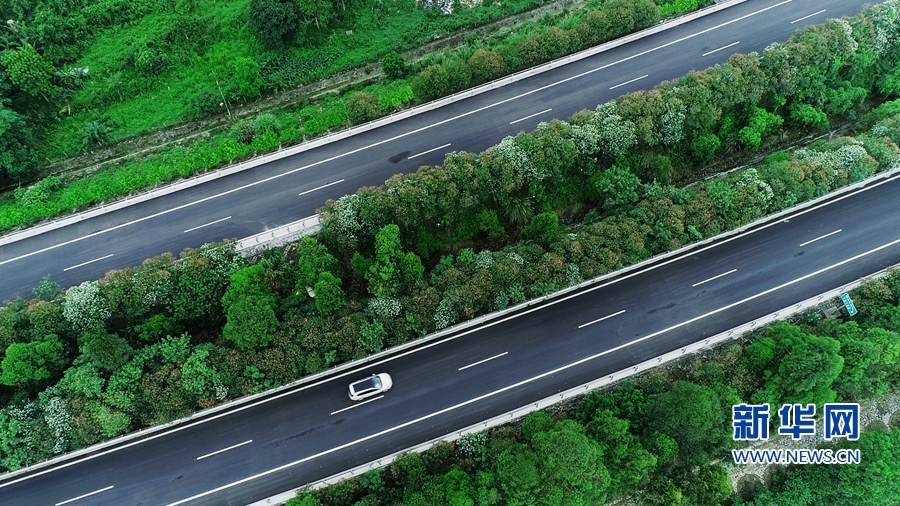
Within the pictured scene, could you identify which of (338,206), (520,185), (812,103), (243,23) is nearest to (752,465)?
(520,185)

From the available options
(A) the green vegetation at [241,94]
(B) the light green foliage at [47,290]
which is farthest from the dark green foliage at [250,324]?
(A) the green vegetation at [241,94]

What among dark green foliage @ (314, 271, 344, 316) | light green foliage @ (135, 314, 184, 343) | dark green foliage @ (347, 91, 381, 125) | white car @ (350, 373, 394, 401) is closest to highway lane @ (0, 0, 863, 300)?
dark green foliage @ (347, 91, 381, 125)

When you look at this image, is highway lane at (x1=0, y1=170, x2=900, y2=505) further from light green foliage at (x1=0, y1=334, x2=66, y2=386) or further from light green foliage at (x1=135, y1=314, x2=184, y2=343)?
light green foliage at (x1=135, y1=314, x2=184, y2=343)

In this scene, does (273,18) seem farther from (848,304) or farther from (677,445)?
(848,304)

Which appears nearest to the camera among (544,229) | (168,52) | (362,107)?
(544,229)

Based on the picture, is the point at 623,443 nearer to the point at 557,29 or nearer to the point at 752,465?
the point at 752,465

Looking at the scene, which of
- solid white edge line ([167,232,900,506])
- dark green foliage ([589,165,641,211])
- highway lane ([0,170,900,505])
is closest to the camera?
highway lane ([0,170,900,505])

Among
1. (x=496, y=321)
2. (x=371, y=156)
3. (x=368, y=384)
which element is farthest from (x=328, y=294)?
(x=371, y=156)
